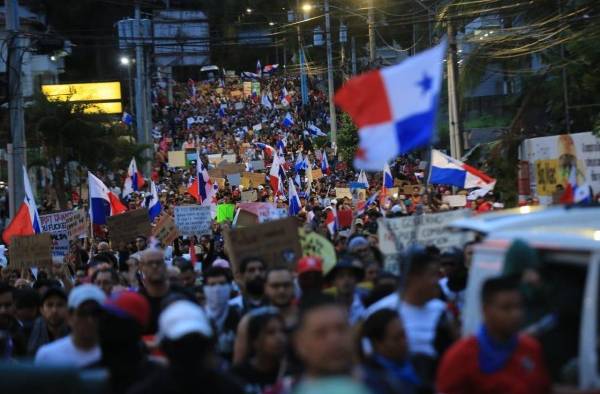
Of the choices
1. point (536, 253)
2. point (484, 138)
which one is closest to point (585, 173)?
point (536, 253)

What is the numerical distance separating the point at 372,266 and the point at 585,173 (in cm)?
1185

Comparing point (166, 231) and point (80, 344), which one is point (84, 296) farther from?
point (166, 231)

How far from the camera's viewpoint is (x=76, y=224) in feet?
56.2

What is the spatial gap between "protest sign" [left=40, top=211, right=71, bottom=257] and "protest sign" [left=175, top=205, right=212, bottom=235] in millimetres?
1739

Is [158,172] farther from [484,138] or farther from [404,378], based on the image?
[404,378]

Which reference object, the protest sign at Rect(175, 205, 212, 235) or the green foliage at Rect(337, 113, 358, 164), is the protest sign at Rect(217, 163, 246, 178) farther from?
the protest sign at Rect(175, 205, 212, 235)

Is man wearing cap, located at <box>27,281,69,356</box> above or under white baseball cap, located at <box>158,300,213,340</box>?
under

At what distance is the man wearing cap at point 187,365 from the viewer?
164 inches

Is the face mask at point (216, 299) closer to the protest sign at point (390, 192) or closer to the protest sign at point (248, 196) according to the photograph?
the protest sign at point (390, 192)

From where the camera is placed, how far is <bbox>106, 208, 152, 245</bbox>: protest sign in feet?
51.7

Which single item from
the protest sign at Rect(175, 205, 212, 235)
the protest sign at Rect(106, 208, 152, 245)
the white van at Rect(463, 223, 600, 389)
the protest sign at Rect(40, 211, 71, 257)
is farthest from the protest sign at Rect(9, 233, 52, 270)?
the white van at Rect(463, 223, 600, 389)

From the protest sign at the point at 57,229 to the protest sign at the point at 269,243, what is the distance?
7848 mm

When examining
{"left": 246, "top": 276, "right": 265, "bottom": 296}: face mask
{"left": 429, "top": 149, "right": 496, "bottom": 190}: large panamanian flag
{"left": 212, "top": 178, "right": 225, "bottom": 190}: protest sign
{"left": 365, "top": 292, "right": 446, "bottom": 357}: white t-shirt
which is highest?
{"left": 212, "top": 178, "right": 225, "bottom": 190}: protest sign

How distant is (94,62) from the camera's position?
278 feet
